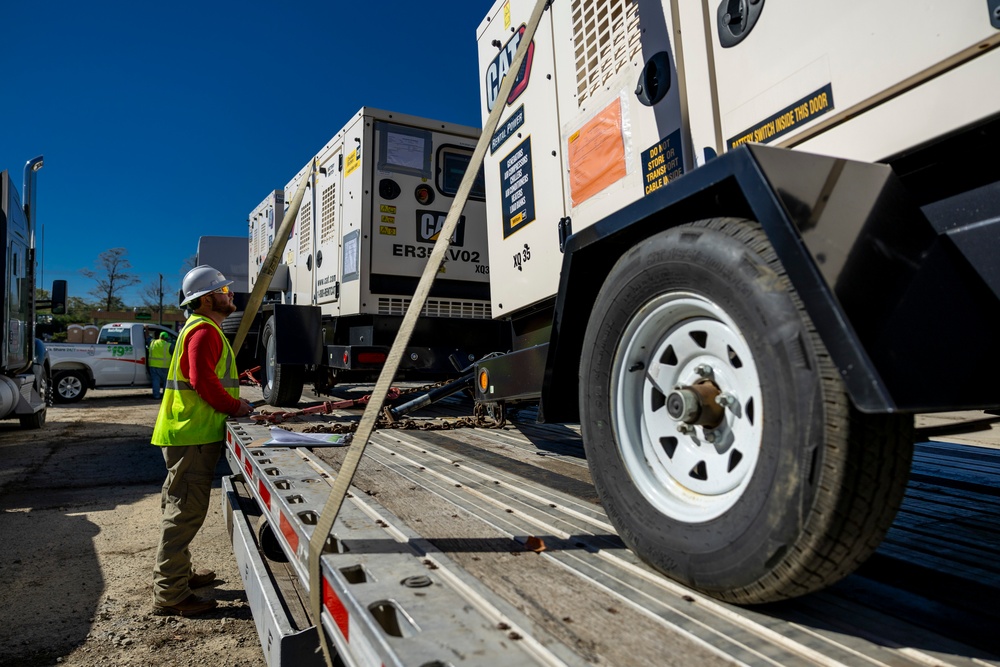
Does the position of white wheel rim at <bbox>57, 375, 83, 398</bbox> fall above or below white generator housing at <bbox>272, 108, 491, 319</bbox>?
below

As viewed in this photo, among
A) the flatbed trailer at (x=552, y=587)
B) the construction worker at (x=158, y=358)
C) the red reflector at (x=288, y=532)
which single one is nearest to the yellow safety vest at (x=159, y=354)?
the construction worker at (x=158, y=358)

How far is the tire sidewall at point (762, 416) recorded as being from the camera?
1.22 meters

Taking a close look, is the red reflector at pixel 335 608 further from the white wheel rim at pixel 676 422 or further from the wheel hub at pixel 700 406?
the wheel hub at pixel 700 406

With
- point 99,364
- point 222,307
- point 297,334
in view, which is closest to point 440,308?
point 297,334

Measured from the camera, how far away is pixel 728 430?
1500 mm

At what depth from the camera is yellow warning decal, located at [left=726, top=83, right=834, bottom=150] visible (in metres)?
1.64

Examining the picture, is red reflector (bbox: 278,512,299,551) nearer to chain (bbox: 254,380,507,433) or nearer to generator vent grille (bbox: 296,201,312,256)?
chain (bbox: 254,380,507,433)

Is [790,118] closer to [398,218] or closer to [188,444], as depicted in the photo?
[188,444]

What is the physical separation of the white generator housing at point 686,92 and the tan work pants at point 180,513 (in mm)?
1876

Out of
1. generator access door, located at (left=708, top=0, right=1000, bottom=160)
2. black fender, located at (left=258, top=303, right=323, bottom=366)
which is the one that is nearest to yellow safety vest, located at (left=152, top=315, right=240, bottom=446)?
generator access door, located at (left=708, top=0, right=1000, bottom=160)


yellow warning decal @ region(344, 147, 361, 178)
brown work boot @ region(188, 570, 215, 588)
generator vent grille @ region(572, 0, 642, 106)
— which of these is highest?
yellow warning decal @ region(344, 147, 361, 178)

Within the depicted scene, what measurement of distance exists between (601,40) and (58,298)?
8475mm

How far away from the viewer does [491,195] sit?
3910mm

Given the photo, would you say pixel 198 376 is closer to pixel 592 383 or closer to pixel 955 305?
pixel 592 383
